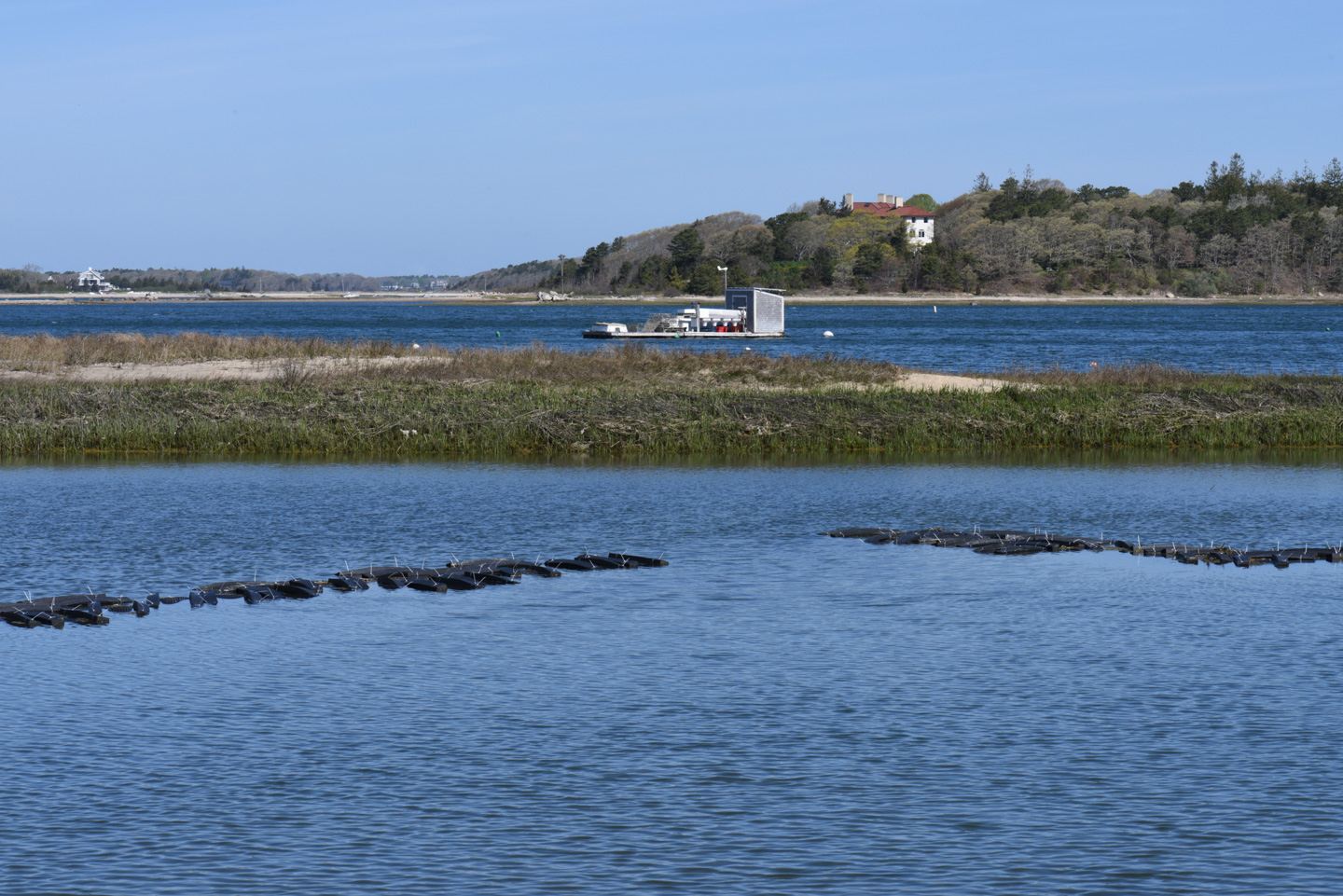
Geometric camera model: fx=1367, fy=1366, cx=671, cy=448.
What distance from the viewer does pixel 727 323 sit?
120 meters

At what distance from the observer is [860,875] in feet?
37.4

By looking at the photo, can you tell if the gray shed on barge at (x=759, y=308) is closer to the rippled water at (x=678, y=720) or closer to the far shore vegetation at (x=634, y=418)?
the far shore vegetation at (x=634, y=418)

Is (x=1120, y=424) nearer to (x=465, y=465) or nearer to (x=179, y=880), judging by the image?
(x=465, y=465)

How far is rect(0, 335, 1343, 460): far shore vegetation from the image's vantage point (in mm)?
42781

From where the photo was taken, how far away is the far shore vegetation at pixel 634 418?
1684 inches

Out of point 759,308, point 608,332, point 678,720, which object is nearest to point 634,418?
point 678,720

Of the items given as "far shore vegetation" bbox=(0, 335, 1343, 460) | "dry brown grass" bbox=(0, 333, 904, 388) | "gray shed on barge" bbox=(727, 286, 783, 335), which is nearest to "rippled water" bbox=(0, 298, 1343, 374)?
"gray shed on barge" bbox=(727, 286, 783, 335)

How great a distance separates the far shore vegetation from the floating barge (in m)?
68.5

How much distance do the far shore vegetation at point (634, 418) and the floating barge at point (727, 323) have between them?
68501mm

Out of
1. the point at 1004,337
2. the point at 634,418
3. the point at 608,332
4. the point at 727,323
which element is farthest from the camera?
the point at 1004,337

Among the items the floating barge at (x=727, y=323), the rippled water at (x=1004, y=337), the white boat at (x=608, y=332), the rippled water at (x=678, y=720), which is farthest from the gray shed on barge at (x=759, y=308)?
the rippled water at (x=678, y=720)

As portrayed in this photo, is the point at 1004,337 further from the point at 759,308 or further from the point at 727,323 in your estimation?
the point at 727,323

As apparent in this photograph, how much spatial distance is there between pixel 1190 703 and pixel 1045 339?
385ft

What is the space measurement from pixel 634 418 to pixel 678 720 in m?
27.7
